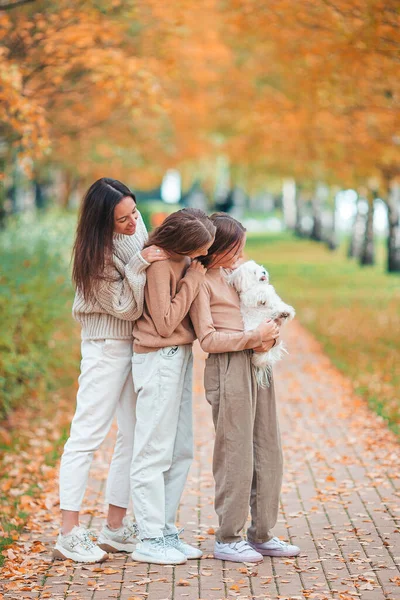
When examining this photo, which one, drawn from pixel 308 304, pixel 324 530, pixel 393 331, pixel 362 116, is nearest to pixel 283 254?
pixel 308 304

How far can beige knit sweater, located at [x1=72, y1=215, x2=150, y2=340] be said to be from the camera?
475 centimetres

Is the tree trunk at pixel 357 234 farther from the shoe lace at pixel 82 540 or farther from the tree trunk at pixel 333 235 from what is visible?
the shoe lace at pixel 82 540

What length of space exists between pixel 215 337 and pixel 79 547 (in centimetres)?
131

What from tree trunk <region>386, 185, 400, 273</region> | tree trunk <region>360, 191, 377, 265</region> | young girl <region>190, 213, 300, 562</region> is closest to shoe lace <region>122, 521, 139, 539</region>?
young girl <region>190, 213, 300, 562</region>

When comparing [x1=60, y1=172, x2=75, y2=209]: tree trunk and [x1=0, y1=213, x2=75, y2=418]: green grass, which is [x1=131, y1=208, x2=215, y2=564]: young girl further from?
[x1=60, y1=172, x2=75, y2=209]: tree trunk

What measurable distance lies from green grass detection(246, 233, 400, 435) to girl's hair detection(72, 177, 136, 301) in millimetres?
4426

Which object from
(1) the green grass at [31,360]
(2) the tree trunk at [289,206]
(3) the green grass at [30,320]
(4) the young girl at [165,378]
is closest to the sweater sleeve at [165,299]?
(4) the young girl at [165,378]

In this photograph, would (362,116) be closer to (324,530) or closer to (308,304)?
(308,304)

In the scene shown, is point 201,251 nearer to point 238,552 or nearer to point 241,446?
point 241,446

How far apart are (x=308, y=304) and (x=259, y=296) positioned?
48.1 feet

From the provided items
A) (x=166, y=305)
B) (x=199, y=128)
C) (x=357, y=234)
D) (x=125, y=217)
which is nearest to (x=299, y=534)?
(x=166, y=305)

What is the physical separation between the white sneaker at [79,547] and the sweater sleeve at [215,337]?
1171mm

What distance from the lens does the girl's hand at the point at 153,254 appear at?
4711 millimetres

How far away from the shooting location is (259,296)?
482 centimetres
